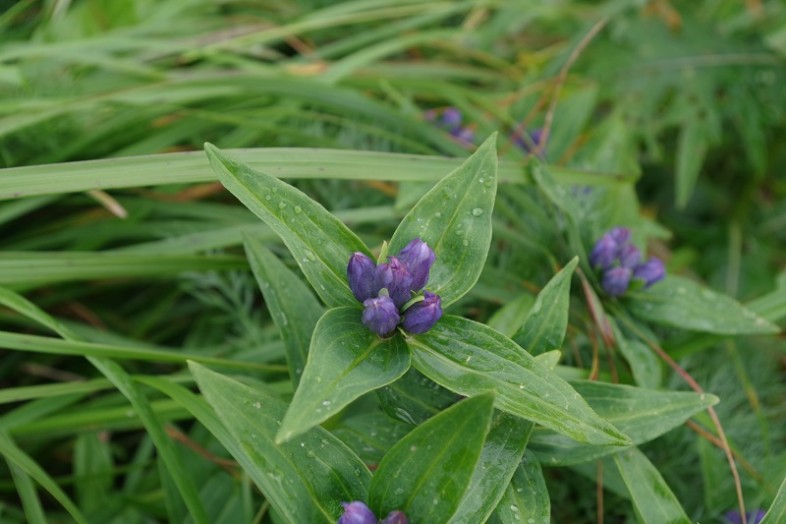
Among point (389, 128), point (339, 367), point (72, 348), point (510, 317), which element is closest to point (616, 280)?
point (510, 317)

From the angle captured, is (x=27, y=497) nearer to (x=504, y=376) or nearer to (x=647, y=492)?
(x=504, y=376)

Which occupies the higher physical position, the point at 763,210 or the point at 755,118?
the point at 755,118

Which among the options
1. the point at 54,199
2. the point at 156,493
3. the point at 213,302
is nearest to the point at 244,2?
the point at 54,199

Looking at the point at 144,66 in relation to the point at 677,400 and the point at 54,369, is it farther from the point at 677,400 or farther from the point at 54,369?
the point at 677,400

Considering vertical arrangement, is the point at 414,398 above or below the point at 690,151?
above

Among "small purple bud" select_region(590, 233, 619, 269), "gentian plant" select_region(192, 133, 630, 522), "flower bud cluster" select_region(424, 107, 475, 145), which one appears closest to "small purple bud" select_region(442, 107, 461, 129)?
"flower bud cluster" select_region(424, 107, 475, 145)
